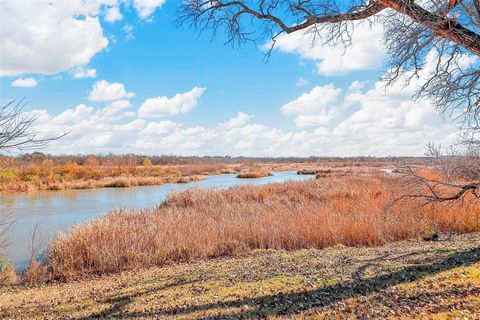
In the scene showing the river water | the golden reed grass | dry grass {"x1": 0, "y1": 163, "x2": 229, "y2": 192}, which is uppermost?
dry grass {"x1": 0, "y1": 163, "x2": 229, "y2": 192}

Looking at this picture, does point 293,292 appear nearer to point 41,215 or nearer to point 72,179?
point 41,215

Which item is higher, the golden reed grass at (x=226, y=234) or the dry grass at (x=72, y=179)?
the dry grass at (x=72, y=179)

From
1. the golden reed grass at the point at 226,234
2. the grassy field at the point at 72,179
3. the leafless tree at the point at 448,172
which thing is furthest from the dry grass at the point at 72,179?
the leafless tree at the point at 448,172

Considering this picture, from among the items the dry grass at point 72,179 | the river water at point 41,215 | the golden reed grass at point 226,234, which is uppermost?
the dry grass at point 72,179

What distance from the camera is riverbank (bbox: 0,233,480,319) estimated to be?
5039 millimetres

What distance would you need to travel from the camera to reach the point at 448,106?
7230 mm

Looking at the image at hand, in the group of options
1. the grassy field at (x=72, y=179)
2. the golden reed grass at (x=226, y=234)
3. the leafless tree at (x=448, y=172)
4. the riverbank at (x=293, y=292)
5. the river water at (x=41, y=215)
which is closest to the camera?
the riverbank at (x=293, y=292)

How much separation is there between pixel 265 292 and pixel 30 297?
4781mm

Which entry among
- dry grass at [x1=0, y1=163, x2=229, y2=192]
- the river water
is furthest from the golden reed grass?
dry grass at [x1=0, y1=163, x2=229, y2=192]

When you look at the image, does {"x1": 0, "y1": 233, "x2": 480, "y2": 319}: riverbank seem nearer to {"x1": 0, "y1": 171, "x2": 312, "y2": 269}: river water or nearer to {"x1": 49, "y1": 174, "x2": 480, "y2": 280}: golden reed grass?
{"x1": 49, "y1": 174, "x2": 480, "y2": 280}: golden reed grass

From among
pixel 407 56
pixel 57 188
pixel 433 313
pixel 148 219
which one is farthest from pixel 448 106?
pixel 57 188

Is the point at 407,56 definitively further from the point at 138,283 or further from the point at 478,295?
the point at 138,283

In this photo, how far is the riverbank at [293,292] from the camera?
504 centimetres

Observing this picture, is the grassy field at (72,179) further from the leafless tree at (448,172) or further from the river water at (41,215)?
the leafless tree at (448,172)
